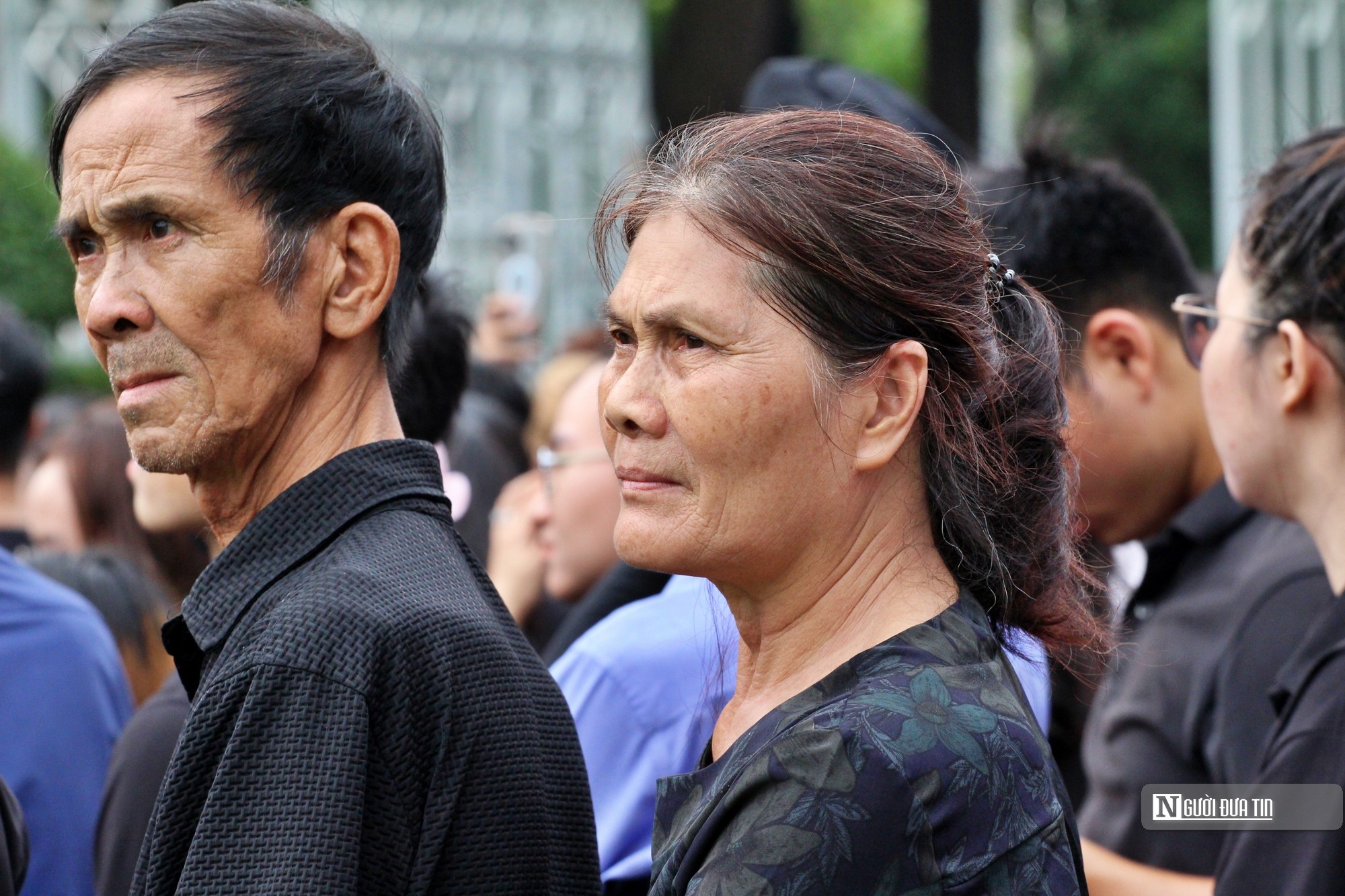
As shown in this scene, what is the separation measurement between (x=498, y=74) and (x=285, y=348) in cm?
1223

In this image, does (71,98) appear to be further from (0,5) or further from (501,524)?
(0,5)

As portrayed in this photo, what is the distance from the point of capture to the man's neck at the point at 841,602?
68.9 inches

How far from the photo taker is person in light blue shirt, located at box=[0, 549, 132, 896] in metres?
3.15

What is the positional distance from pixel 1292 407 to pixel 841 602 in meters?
1.30

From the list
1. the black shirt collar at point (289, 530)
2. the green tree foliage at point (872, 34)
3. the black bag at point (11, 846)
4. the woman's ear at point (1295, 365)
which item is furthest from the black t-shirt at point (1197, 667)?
the green tree foliage at point (872, 34)

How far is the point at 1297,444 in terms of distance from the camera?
2.67 meters

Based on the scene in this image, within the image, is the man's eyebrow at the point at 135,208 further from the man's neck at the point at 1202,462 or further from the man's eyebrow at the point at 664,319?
the man's neck at the point at 1202,462

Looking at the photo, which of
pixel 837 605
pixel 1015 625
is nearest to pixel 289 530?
pixel 837 605

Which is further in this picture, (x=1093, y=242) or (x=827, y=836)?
(x=1093, y=242)

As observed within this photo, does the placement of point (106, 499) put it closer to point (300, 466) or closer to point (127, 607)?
point (127, 607)

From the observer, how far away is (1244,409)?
8.98ft

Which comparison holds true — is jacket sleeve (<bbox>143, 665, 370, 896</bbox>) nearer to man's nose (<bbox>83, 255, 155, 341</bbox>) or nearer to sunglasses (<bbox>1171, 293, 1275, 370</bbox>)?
man's nose (<bbox>83, 255, 155, 341</bbox>)

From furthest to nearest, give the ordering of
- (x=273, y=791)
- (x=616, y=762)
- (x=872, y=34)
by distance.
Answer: (x=872, y=34) < (x=616, y=762) < (x=273, y=791)

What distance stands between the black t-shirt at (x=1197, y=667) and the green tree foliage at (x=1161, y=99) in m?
23.4
